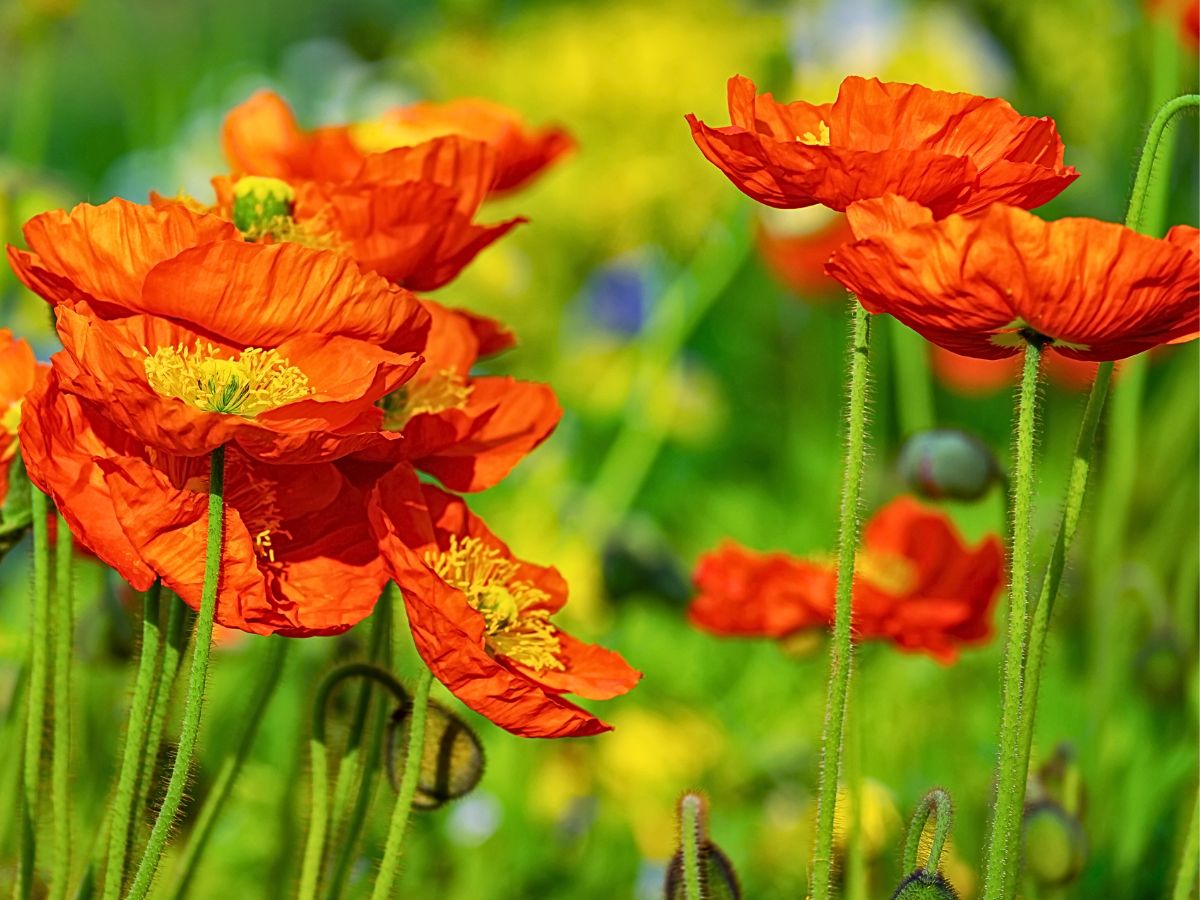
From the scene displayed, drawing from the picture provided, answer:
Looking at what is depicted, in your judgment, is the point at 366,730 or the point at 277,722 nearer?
the point at 366,730

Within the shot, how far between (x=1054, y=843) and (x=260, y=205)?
55 centimetres

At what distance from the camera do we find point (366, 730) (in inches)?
31.0

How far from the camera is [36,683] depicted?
0.71m

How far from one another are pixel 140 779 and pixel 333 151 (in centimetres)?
35

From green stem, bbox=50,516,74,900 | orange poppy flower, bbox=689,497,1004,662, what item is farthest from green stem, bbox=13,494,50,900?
orange poppy flower, bbox=689,497,1004,662

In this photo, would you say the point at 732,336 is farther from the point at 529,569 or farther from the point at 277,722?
the point at 529,569

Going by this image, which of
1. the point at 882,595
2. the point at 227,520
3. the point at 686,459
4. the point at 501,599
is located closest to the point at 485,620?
the point at 501,599

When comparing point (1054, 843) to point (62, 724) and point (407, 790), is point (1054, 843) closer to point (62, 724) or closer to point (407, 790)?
point (407, 790)

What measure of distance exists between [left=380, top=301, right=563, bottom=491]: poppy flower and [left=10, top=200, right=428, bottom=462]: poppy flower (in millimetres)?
91

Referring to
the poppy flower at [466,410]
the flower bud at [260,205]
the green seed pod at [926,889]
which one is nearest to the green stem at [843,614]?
the green seed pod at [926,889]

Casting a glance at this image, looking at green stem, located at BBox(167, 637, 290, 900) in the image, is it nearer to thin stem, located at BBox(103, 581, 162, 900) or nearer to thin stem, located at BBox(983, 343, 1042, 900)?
thin stem, located at BBox(103, 581, 162, 900)

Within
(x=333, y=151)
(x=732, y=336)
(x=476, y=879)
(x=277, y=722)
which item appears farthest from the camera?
(x=732, y=336)

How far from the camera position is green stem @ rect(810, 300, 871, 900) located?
65 cm

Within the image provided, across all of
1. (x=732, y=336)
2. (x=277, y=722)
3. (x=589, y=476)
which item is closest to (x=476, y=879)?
(x=277, y=722)
